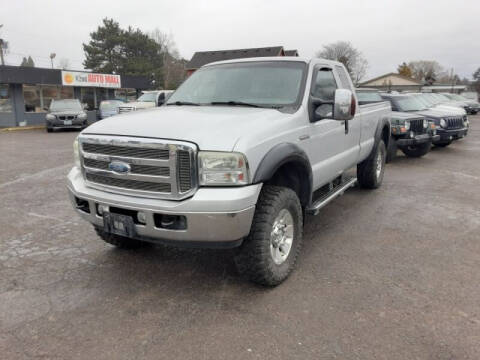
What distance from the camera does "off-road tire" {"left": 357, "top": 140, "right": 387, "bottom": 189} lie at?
6.64m

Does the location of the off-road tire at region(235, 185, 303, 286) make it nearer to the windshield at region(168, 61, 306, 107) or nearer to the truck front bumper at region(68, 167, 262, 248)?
the truck front bumper at region(68, 167, 262, 248)

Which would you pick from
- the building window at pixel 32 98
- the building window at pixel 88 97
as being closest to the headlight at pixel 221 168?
the building window at pixel 32 98

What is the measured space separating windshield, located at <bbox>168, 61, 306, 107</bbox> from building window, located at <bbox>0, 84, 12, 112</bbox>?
20.6 m

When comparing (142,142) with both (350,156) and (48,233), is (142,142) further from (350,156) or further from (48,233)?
(350,156)

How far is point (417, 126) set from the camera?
400 inches

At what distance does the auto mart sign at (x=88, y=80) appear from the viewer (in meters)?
23.6

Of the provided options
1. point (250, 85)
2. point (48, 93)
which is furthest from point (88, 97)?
point (250, 85)

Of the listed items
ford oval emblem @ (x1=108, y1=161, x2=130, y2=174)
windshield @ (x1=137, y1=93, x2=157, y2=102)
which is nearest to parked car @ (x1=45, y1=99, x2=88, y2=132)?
windshield @ (x1=137, y1=93, x2=157, y2=102)

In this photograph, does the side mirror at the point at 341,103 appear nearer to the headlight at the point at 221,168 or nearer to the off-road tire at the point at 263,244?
the off-road tire at the point at 263,244

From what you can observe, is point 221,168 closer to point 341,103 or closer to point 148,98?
point 341,103

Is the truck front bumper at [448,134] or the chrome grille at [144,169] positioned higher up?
the chrome grille at [144,169]

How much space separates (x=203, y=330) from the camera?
117 inches

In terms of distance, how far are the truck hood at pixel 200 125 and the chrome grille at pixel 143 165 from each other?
75 mm

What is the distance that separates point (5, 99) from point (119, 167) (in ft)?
72.5
